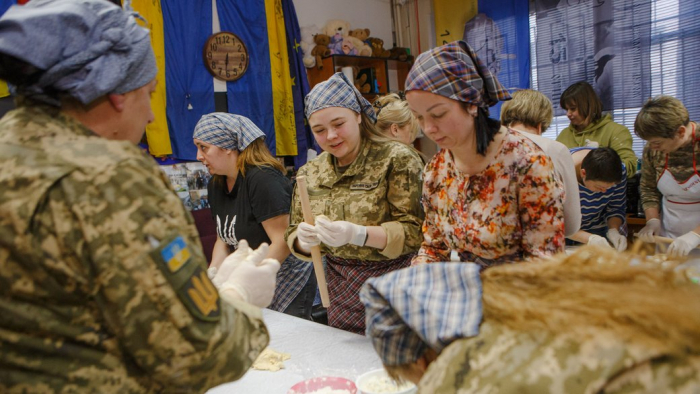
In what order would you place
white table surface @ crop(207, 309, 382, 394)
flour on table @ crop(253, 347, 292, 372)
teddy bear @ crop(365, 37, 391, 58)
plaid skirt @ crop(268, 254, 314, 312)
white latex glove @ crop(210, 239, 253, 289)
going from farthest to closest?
teddy bear @ crop(365, 37, 391, 58) → plaid skirt @ crop(268, 254, 314, 312) → flour on table @ crop(253, 347, 292, 372) → white table surface @ crop(207, 309, 382, 394) → white latex glove @ crop(210, 239, 253, 289)

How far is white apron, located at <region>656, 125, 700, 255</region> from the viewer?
10.00ft

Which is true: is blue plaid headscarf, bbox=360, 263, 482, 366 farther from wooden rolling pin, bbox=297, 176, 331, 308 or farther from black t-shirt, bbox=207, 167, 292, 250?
black t-shirt, bbox=207, 167, 292, 250

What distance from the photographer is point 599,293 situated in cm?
68

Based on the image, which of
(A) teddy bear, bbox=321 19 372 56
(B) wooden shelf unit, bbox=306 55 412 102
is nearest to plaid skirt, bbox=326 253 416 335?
(B) wooden shelf unit, bbox=306 55 412 102

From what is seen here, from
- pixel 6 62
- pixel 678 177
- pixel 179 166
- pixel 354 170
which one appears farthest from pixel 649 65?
pixel 6 62

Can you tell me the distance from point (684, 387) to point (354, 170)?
1.58 meters

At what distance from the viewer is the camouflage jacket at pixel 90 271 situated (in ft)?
2.59

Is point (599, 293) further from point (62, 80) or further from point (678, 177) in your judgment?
point (678, 177)

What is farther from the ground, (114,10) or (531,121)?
(114,10)

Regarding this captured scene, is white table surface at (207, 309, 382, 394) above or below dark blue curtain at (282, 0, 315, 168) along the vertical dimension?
below

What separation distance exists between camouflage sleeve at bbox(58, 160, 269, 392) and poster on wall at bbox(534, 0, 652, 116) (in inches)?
190

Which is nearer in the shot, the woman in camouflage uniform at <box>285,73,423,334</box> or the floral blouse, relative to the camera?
the floral blouse

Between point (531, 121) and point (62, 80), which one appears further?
point (531, 121)

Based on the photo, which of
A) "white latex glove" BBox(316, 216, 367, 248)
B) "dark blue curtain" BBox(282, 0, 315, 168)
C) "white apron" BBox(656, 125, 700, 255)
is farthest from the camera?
"dark blue curtain" BBox(282, 0, 315, 168)
